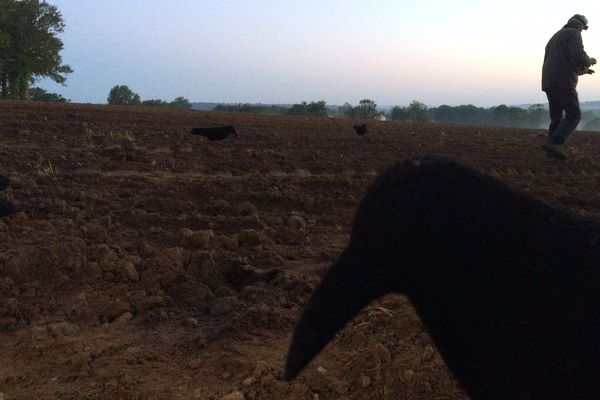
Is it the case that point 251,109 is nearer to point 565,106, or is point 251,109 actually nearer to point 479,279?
point 565,106

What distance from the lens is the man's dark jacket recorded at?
8.98 m

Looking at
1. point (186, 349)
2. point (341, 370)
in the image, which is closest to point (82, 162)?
point (186, 349)

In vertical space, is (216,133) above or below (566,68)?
below

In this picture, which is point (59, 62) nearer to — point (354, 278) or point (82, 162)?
point (82, 162)

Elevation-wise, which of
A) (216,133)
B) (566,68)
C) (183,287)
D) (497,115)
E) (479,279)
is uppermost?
(566,68)

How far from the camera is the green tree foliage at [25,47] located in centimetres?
3828

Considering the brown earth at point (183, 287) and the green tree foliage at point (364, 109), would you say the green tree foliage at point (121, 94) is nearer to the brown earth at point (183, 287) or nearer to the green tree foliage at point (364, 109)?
the green tree foliage at point (364, 109)

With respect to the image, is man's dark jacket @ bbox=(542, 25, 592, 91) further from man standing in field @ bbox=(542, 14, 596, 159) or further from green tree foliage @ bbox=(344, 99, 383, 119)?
green tree foliage @ bbox=(344, 99, 383, 119)

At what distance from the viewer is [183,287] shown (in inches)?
145

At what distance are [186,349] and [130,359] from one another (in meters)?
0.28

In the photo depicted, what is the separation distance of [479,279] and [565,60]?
893 cm

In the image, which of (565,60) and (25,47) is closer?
(565,60)

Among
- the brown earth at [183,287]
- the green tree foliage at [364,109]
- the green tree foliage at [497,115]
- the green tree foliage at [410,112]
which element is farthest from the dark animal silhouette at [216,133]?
the green tree foliage at [497,115]

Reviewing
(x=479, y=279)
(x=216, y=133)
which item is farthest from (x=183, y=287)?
(x=216, y=133)
